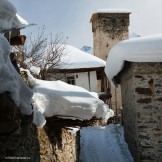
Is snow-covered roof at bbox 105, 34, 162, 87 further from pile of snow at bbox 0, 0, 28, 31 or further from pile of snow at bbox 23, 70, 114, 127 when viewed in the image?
pile of snow at bbox 0, 0, 28, 31

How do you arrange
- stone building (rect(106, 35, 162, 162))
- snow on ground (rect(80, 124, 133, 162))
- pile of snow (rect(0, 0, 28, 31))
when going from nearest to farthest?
1. pile of snow (rect(0, 0, 28, 31))
2. stone building (rect(106, 35, 162, 162))
3. snow on ground (rect(80, 124, 133, 162))

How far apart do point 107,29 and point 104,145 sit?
1410cm

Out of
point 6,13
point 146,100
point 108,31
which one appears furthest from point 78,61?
point 6,13

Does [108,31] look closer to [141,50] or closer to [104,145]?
[104,145]

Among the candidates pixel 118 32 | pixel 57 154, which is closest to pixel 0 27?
pixel 57 154

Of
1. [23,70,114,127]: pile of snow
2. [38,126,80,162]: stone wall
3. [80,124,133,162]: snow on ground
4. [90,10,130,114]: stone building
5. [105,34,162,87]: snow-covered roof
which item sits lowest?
[80,124,133,162]: snow on ground

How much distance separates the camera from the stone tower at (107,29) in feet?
71.1

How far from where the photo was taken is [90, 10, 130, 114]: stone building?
2162 centimetres

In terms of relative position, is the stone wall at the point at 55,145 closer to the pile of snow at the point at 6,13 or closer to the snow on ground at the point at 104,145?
the snow on ground at the point at 104,145

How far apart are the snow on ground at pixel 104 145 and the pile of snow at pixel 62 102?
3.24 m

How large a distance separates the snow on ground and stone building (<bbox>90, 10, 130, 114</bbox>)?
11.4 meters

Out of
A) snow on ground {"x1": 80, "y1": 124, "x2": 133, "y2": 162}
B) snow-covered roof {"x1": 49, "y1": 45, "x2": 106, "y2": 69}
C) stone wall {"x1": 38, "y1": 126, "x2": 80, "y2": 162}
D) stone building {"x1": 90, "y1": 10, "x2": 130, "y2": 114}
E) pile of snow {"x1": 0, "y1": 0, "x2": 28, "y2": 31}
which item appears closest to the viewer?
pile of snow {"x1": 0, "y1": 0, "x2": 28, "y2": 31}

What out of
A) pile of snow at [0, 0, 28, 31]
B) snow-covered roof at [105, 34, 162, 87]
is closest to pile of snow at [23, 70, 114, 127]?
pile of snow at [0, 0, 28, 31]

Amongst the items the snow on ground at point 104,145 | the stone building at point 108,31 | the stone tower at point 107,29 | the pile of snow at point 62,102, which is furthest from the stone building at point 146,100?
the stone tower at point 107,29
